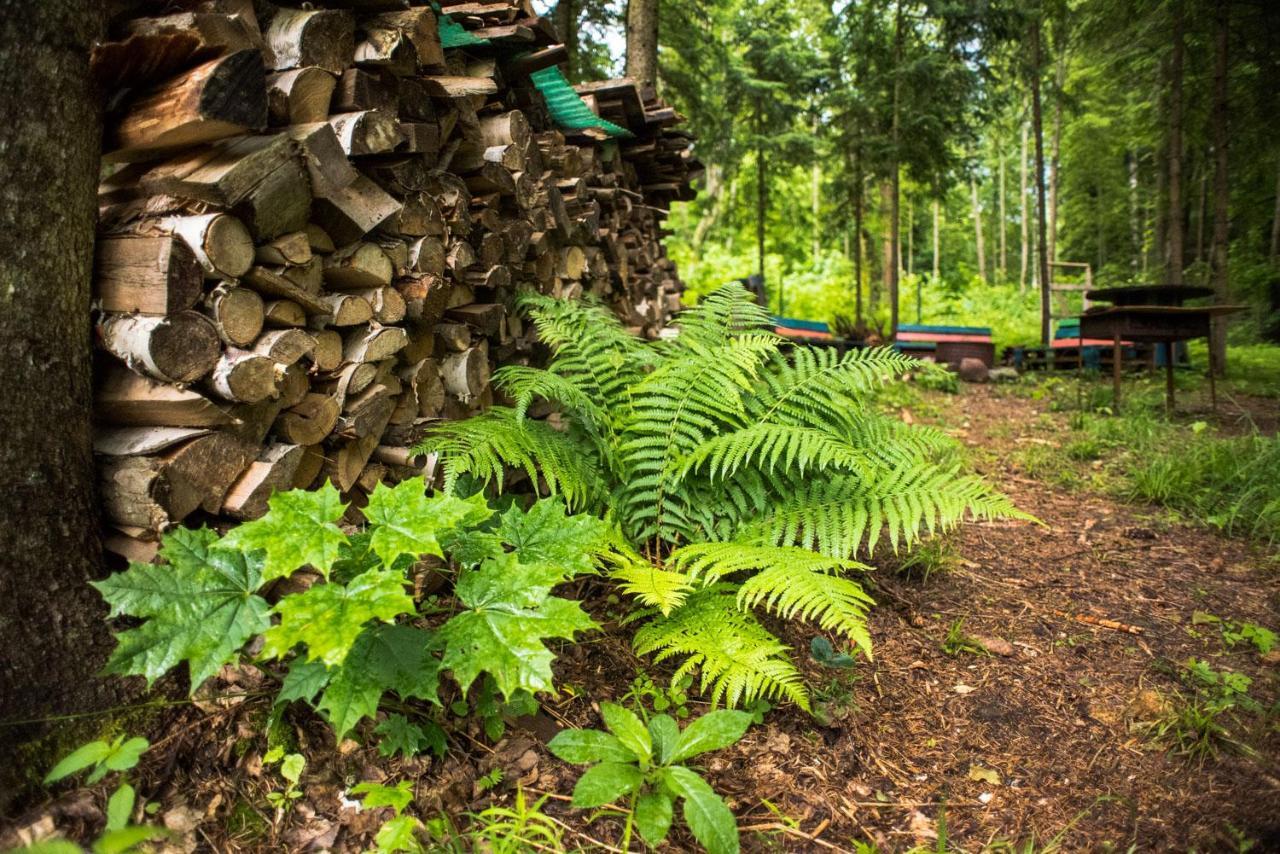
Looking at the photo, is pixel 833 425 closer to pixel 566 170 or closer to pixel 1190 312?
pixel 566 170

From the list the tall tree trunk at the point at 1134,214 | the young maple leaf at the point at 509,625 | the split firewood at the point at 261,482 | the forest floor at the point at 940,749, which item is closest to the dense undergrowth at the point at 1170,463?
the forest floor at the point at 940,749

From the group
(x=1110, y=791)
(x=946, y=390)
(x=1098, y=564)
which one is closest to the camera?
(x=1110, y=791)

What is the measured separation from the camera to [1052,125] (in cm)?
1897

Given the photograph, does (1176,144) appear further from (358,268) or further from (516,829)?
(516,829)

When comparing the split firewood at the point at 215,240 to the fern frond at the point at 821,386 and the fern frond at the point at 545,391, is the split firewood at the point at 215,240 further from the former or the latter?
the fern frond at the point at 821,386

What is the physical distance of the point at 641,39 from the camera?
18.0 feet

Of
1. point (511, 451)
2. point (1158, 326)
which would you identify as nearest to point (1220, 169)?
point (1158, 326)

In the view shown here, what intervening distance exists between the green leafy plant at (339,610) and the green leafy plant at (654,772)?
257 millimetres

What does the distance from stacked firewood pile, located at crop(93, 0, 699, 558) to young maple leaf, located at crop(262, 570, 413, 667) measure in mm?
453

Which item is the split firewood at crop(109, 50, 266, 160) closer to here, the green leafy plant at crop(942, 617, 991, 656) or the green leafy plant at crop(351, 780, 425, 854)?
the green leafy plant at crop(351, 780, 425, 854)

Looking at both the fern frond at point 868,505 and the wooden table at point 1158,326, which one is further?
the wooden table at point 1158,326

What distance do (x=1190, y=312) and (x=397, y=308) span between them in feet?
20.3

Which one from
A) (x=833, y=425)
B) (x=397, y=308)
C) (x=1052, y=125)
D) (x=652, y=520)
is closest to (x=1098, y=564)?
(x=833, y=425)

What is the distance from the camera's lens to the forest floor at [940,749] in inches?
55.7
